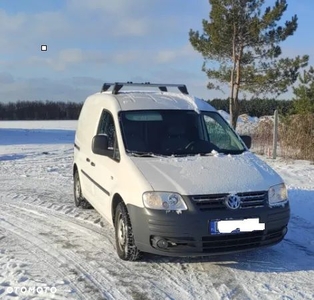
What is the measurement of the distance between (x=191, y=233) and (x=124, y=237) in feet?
2.97

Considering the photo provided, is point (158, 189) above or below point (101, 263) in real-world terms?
above

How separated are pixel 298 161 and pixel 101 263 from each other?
10503 millimetres

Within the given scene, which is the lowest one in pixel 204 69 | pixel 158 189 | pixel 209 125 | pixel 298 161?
pixel 298 161

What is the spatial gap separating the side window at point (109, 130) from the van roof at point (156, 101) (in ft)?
0.88

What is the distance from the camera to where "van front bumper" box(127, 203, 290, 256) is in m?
4.59

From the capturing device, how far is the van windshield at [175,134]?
18.8 ft

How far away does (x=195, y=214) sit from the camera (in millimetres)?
4582

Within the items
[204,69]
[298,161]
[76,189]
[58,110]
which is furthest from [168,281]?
[58,110]

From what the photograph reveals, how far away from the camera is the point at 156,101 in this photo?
6.47 metres

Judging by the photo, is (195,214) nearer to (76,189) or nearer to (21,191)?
(76,189)

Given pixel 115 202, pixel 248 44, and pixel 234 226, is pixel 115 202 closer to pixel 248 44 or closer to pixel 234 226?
pixel 234 226

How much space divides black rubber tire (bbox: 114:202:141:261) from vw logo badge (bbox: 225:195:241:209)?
1.11 meters

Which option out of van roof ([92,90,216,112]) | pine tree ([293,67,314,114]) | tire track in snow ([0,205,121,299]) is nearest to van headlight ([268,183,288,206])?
van roof ([92,90,216,112])

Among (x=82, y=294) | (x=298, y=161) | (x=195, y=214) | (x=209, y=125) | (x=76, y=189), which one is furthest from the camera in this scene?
(x=298, y=161)
